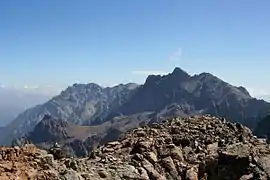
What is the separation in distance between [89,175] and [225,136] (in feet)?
50.0

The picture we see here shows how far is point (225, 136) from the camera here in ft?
124

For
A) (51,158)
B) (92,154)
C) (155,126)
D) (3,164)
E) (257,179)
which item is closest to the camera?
(3,164)

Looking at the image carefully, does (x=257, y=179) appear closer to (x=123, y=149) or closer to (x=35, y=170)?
(x=123, y=149)

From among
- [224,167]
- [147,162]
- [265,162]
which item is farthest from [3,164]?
[265,162]

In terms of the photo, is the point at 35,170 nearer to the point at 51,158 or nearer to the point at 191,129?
the point at 51,158

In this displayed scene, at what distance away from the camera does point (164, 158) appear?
3281 cm

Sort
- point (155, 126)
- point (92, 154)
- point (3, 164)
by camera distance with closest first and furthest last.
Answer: point (3, 164) → point (92, 154) → point (155, 126)

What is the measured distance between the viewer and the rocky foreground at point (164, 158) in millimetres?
26719

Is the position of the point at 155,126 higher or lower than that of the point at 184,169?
higher

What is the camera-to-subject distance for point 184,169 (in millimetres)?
32344

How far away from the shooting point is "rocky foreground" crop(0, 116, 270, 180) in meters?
26.7

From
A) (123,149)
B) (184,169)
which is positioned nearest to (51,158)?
(123,149)

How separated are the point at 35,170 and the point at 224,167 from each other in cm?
1545

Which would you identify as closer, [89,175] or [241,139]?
[89,175]
